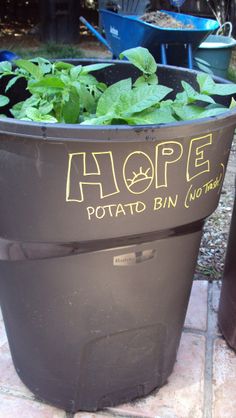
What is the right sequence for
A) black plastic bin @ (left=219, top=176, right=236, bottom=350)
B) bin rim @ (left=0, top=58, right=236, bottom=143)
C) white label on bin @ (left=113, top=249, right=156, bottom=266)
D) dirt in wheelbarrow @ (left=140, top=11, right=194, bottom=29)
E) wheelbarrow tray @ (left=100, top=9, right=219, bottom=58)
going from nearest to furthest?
bin rim @ (left=0, top=58, right=236, bottom=143), white label on bin @ (left=113, top=249, right=156, bottom=266), black plastic bin @ (left=219, top=176, right=236, bottom=350), wheelbarrow tray @ (left=100, top=9, right=219, bottom=58), dirt in wheelbarrow @ (left=140, top=11, right=194, bottom=29)

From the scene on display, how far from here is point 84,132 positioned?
3.63 feet

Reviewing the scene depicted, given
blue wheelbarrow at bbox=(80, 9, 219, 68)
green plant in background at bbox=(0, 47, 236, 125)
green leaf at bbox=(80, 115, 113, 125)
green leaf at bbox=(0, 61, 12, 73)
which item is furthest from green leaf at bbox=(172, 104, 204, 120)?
blue wheelbarrow at bbox=(80, 9, 219, 68)

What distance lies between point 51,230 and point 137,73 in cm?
75

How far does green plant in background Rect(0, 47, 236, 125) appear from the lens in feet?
4.19

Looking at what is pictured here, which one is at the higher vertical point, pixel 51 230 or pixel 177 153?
pixel 177 153

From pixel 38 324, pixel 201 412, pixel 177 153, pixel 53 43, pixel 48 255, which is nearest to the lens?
pixel 177 153

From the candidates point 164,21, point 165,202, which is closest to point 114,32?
point 164,21

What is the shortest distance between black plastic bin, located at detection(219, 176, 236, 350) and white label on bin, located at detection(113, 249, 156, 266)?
58cm

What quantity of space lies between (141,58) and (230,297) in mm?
989

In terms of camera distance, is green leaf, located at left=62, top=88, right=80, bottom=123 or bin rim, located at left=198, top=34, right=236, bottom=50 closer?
green leaf, located at left=62, top=88, right=80, bottom=123

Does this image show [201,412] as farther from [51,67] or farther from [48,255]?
[51,67]

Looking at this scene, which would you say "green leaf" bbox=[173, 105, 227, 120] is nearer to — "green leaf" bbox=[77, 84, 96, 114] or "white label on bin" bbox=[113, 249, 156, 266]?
"green leaf" bbox=[77, 84, 96, 114]

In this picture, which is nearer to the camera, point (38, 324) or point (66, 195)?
point (66, 195)

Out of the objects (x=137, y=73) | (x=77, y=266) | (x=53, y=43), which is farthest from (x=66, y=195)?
(x=53, y=43)
